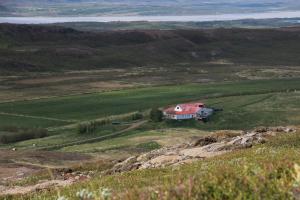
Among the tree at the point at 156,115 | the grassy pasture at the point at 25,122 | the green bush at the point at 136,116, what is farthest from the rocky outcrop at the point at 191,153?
the grassy pasture at the point at 25,122

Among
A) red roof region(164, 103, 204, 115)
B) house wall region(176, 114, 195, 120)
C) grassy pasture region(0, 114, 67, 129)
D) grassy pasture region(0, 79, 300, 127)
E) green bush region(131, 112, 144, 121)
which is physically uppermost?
red roof region(164, 103, 204, 115)

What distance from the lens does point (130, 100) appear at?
107m

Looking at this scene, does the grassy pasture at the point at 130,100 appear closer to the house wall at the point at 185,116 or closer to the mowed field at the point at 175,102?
the mowed field at the point at 175,102

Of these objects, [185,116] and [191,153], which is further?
[185,116]

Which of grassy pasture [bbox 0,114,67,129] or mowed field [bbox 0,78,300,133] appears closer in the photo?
grassy pasture [bbox 0,114,67,129]

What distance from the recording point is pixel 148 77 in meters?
144

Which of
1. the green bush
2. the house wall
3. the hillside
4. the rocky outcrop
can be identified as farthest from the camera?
the green bush

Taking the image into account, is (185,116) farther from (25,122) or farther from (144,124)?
(25,122)

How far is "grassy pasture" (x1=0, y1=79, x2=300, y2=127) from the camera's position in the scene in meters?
97.2

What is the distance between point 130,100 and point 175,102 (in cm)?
810

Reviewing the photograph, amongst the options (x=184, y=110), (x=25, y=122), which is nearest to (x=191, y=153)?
(x=184, y=110)

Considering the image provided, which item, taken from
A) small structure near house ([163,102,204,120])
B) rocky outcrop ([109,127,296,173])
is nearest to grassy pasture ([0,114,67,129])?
small structure near house ([163,102,204,120])

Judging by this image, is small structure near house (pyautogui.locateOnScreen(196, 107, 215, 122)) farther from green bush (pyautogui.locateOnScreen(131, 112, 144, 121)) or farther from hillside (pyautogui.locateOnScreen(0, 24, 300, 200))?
green bush (pyautogui.locateOnScreen(131, 112, 144, 121))

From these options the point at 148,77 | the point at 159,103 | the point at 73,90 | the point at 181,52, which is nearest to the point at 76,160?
the point at 159,103
